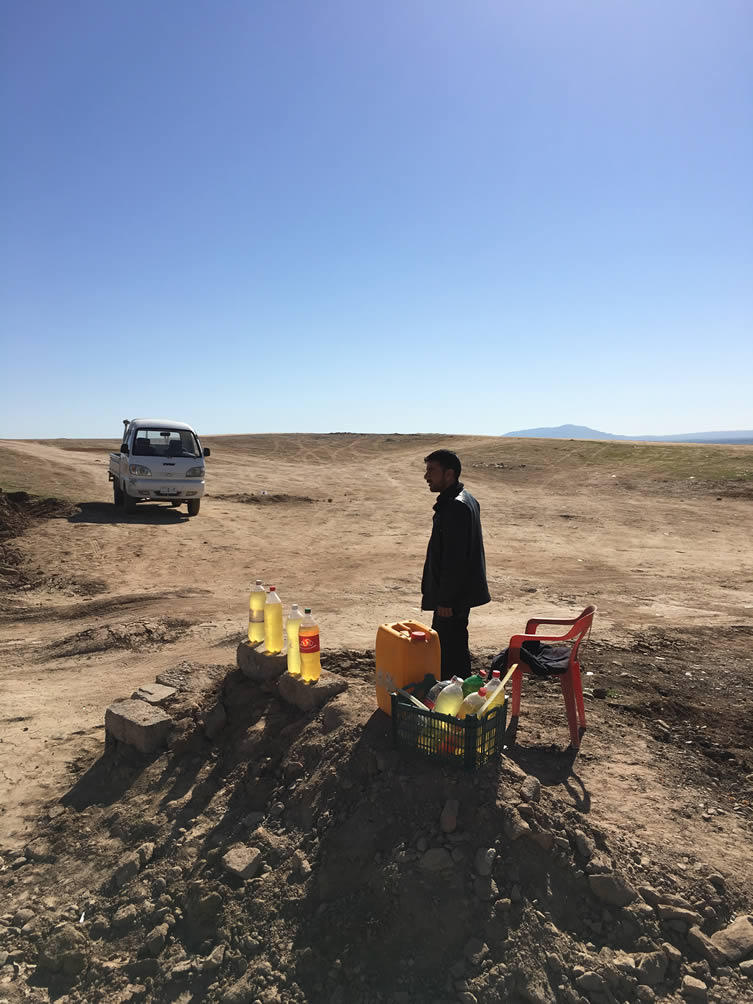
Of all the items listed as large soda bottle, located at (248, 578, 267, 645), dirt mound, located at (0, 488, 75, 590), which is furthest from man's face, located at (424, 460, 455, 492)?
dirt mound, located at (0, 488, 75, 590)

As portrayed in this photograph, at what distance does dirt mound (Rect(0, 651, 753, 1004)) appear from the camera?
10.1 feet

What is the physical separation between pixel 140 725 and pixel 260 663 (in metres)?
1.05

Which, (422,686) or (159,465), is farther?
(159,465)

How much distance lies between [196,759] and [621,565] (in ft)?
30.5

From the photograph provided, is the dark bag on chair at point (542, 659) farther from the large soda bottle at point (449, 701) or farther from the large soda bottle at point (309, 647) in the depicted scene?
the large soda bottle at point (309, 647)

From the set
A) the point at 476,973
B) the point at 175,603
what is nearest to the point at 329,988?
the point at 476,973

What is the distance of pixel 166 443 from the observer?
15922 millimetres

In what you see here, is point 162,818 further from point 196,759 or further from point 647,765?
point 647,765

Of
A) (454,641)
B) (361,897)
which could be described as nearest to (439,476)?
(454,641)

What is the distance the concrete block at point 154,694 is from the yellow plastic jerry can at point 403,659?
2.09 metres

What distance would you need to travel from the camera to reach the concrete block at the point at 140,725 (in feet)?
16.0

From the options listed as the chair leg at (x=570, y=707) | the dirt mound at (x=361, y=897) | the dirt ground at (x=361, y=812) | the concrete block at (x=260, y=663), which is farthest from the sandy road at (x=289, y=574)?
the chair leg at (x=570, y=707)

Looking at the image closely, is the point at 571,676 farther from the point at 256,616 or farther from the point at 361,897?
the point at 256,616

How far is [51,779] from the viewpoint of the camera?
484 cm
